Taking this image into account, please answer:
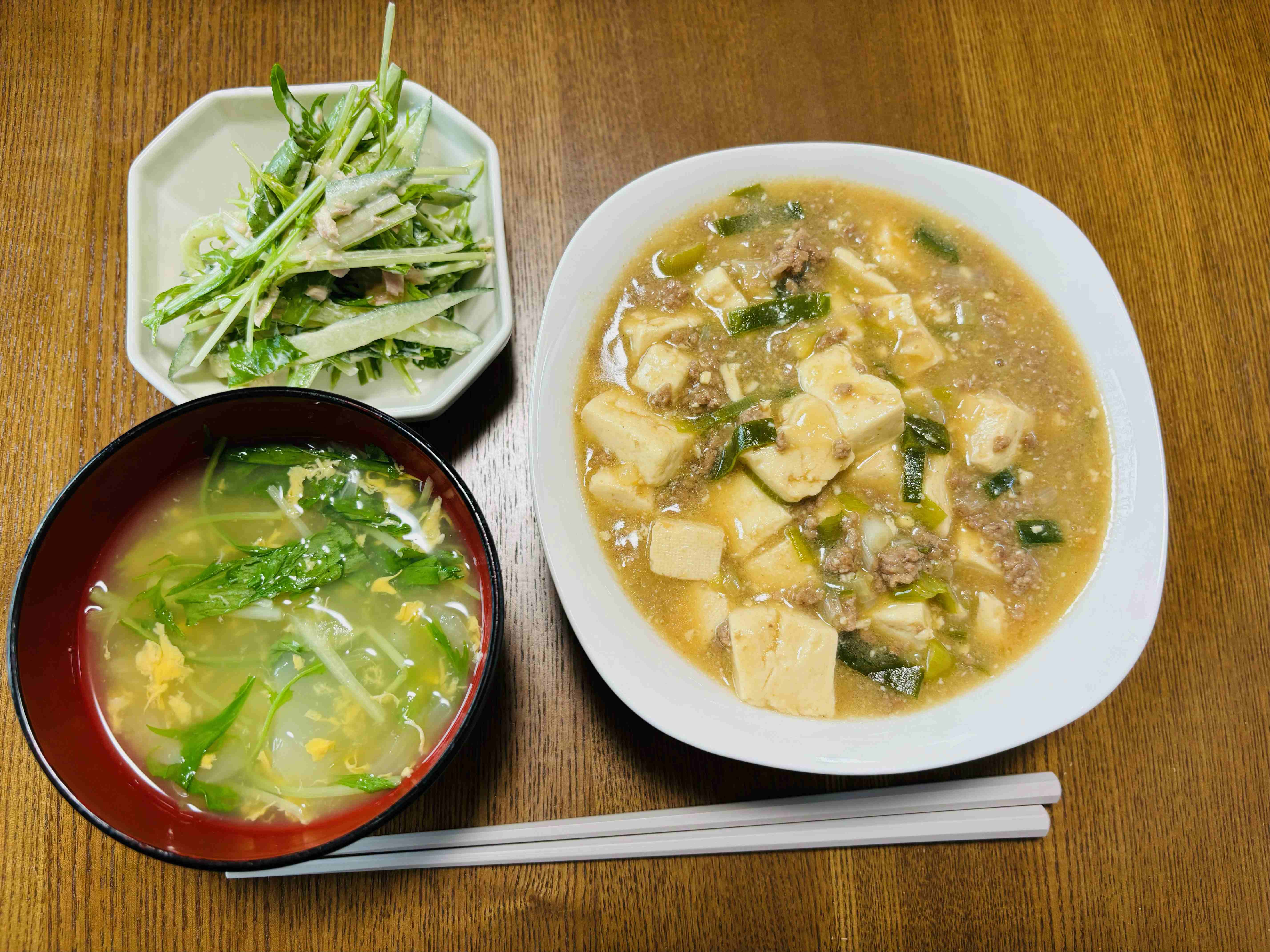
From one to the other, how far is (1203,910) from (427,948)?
231cm

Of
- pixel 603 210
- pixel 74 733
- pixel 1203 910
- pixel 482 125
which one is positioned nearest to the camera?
pixel 74 733

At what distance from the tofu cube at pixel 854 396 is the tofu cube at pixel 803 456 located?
0.05 m

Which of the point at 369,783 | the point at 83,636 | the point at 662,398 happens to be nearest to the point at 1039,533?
the point at 662,398

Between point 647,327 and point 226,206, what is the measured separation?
52.9 inches

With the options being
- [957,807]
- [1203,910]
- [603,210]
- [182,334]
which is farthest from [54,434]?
[1203,910]

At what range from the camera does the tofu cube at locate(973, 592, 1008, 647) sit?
220 cm

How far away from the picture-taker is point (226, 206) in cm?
236

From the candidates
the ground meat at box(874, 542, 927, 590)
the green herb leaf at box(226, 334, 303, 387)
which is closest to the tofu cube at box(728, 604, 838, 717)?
the ground meat at box(874, 542, 927, 590)

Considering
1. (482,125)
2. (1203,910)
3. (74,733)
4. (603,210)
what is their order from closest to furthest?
(74,733), (603,210), (1203,910), (482,125)

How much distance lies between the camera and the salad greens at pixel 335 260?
2.12m

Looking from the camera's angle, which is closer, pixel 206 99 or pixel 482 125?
pixel 206 99

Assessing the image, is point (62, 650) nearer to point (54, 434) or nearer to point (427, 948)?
point (54, 434)

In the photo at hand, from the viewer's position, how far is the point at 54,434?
239 cm

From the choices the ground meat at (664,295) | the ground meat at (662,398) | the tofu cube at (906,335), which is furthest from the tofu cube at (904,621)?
the ground meat at (664,295)
